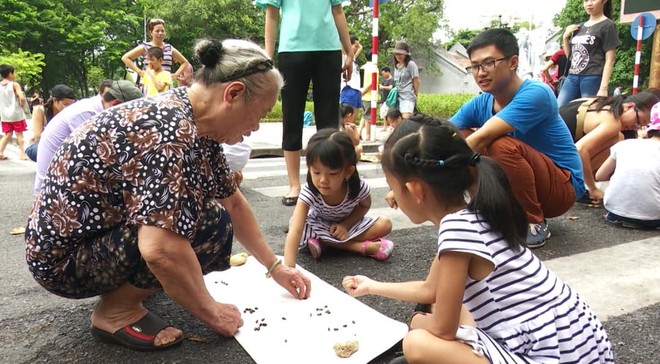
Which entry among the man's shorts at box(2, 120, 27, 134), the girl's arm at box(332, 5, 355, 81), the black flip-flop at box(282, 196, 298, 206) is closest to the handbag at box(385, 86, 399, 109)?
the girl's arm at box(332, 5, 355, 81)

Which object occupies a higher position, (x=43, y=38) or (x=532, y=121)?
(x=43, y=38)

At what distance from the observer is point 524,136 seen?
9.02ft

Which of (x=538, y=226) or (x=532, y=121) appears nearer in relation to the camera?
(x=532, y=121)

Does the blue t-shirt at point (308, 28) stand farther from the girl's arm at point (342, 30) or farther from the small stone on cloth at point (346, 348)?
the small stone on cloth at point (346, 348)

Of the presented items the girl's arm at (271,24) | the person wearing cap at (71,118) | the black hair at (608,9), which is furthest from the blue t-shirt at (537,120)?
the black hair at (608,9)

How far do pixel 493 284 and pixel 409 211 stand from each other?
0.32 m

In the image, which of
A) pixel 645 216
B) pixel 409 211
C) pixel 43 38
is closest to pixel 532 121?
pixel 645 216

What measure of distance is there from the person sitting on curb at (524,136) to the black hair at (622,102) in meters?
0.98

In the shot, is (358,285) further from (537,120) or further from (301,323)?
(537,120)

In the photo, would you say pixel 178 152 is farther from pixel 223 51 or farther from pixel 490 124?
pixel 490 124

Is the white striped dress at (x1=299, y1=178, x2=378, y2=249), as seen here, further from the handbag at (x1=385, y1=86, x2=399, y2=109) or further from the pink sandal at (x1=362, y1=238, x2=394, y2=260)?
the handbag at (x1=385, y1=86, x2=399, y2=109)

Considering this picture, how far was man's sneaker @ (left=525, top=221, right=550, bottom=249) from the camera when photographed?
2705 millimetres

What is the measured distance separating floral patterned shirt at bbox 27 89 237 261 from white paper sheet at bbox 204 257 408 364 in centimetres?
49

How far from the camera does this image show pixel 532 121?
256 cm
